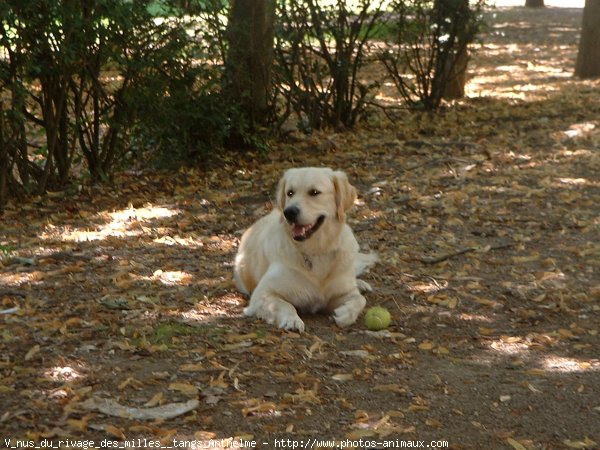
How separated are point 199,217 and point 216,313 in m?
2.78

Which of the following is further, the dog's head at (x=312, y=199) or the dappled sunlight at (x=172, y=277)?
the dappled sunlight at (x=172, y=277)

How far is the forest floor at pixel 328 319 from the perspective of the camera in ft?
14.4

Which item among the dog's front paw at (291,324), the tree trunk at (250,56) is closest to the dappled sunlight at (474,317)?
the dog's front paw at (291,324)

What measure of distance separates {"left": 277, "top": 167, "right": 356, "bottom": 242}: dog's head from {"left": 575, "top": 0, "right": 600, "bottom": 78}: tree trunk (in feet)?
33.6

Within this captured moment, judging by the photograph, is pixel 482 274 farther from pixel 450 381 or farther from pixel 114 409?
pixel 114 409

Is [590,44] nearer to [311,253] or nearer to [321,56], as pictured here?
[321,56]

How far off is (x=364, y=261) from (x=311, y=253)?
115 cm

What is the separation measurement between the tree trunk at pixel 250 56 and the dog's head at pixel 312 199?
15.0 feet

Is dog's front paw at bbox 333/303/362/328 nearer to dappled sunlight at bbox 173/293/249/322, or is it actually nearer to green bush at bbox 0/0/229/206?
dappled sunlight at bbox 173/293/249/322

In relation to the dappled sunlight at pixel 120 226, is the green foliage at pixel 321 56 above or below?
above

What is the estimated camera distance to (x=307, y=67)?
11617mm

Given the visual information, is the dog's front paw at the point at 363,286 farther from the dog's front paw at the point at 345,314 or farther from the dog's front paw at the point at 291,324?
the dog's front paw at the point at 291,324

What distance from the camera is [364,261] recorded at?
280 inches

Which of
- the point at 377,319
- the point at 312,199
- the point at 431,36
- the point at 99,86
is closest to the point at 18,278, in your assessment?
the point at 312,199
